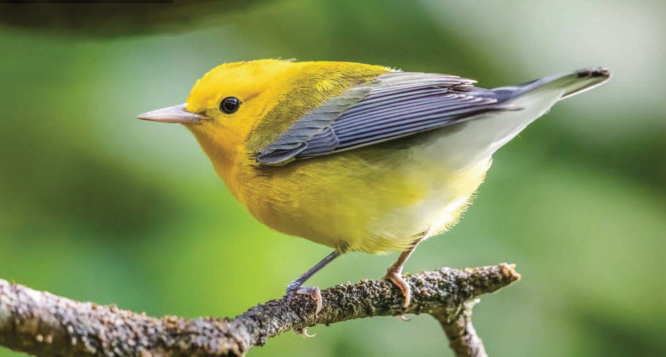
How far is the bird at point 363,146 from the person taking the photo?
7.90 feet

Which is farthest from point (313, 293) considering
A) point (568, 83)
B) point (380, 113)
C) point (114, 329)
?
point (568, 83)

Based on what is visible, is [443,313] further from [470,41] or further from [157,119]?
[470,41]

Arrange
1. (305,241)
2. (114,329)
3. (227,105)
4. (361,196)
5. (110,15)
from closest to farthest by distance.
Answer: (114,329), (361,196), (110,15), (227,105), (305,241)

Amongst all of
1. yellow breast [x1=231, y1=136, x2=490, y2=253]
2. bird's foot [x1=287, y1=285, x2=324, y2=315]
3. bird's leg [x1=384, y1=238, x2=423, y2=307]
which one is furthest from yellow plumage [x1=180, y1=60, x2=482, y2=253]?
bird's foot [x1=287, y1=285, x2=324, y2=315]

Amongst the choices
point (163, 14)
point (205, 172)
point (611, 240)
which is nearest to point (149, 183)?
point (205, 172)

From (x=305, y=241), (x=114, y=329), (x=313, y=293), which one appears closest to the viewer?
(x=114, y=329)

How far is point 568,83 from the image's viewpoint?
2.25 meters

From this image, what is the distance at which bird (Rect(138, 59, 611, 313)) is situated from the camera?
2.41 meters

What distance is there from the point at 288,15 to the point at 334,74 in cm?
122

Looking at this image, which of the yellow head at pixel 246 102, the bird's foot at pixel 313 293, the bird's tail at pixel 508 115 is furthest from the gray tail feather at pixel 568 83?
the bird's foot at pixel 313 293

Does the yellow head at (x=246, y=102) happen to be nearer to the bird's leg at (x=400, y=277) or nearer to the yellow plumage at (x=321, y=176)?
the yellow plumage at (x=321, y=176)

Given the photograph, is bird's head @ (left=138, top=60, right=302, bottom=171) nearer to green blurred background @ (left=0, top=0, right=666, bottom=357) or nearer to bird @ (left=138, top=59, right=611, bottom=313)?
bird @ (left=138, top=59, right=611, bottom=313)

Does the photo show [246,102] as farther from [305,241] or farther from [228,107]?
[305,241]

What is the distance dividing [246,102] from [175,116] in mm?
287
